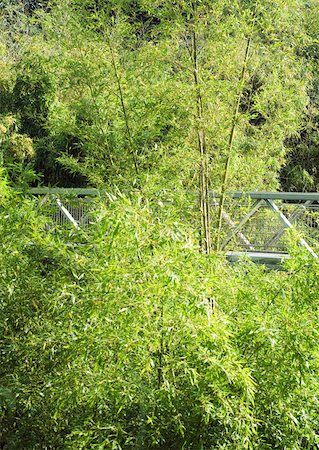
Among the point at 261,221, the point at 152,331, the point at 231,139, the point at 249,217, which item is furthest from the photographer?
the point at 261,221

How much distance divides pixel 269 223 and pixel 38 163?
5329 millimetres

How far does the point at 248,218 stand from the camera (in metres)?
5.04

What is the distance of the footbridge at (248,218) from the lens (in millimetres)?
3744

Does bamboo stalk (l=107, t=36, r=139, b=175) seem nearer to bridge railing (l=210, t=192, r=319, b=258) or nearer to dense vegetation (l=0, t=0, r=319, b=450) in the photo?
dense vegetation (l=0, t=0, r=319, b=450)

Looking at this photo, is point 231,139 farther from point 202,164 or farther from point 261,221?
point 261,221

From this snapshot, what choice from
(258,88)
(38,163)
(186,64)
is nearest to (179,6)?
(186,64)

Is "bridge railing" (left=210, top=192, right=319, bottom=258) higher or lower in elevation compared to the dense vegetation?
lower

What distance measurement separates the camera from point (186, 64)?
4359 millimetres

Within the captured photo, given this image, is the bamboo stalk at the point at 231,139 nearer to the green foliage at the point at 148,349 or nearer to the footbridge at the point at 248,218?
the footbridge at the point at 248,218

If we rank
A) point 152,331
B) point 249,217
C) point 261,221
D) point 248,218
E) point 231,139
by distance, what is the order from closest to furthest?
point 152,331 < point 231,139 < point 248,218 < point 249,217 < point 261,221

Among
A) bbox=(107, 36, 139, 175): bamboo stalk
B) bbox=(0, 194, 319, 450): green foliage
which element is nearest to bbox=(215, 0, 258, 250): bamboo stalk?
bbox=(107, 36, 139, 175): bamboo stalk

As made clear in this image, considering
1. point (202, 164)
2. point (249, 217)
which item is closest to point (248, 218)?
point (249, 217)

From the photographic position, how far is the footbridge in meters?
3.74

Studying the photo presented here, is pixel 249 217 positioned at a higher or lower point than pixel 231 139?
lower
